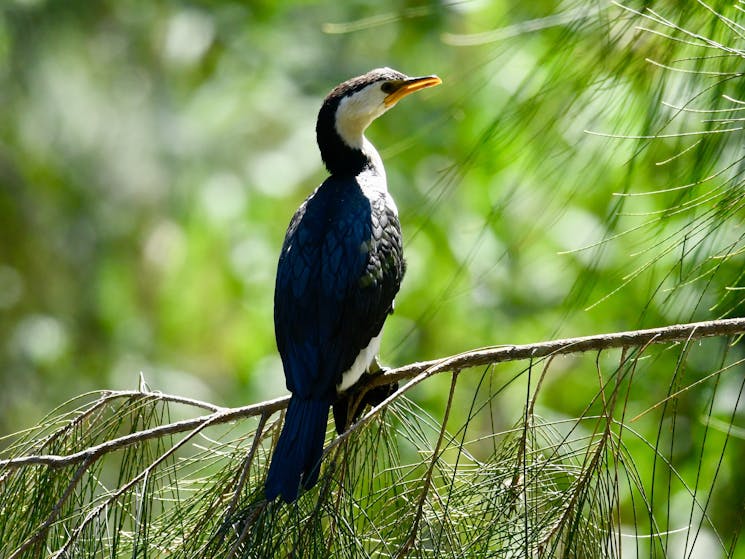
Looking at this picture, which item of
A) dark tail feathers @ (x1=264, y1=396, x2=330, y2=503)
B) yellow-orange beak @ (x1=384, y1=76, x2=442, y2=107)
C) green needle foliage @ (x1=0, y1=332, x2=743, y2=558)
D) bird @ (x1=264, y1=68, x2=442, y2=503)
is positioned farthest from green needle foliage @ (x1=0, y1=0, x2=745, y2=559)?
green needle foliage @ (x1=0, y1=332, x2=743, y2=558)

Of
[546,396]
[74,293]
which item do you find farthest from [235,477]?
[74,293]

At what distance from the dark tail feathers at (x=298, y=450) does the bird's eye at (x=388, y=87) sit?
2.81 ft

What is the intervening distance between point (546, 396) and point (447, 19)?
1907 millimetres

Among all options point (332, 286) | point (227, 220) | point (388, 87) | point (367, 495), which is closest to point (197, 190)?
point (227, 220)

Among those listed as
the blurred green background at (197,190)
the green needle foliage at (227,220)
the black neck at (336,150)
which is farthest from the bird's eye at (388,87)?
the blurred green background at (197,190)

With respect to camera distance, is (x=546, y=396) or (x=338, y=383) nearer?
(x=338, y=383)

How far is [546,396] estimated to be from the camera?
4.91m

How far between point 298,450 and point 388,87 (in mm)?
1023

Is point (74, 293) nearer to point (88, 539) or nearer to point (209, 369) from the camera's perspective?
point (209, 369)

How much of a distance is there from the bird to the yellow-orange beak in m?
0.21

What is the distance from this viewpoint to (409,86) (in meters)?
2.35

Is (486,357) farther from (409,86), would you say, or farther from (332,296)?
(409,86)

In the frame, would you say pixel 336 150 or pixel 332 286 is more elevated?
pixel 336 150

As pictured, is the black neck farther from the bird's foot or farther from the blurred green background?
the blurred green background
